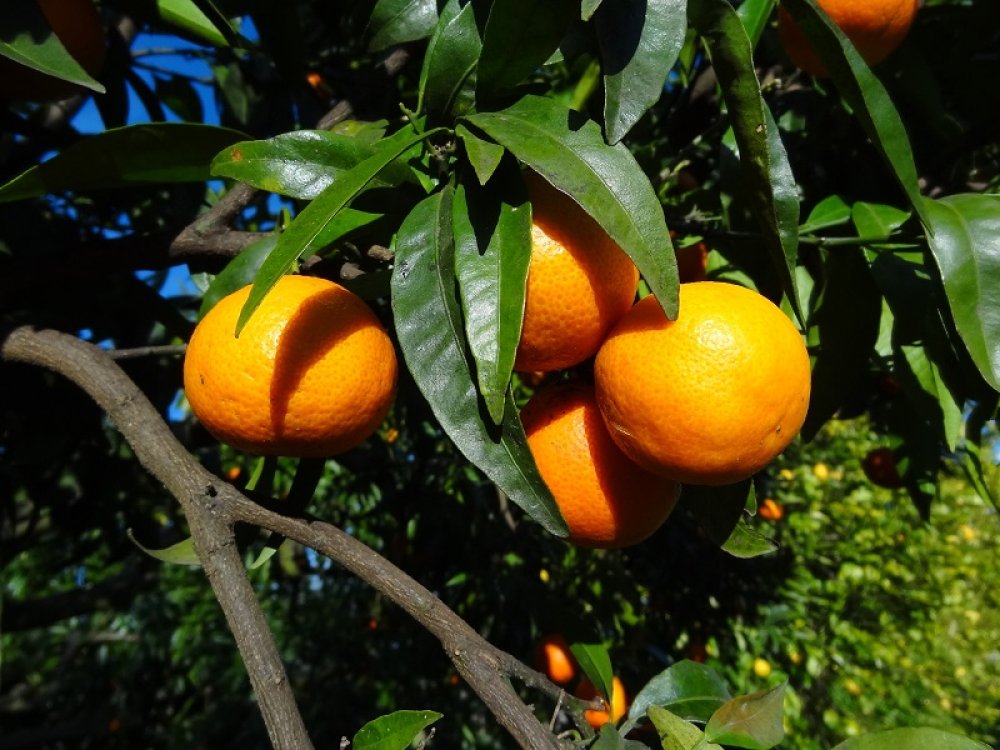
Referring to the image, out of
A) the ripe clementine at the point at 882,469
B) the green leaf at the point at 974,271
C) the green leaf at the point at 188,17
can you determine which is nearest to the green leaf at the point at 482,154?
the green leaf at the point at 974,271

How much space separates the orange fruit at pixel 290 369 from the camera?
0.67m

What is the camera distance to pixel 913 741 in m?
0.64

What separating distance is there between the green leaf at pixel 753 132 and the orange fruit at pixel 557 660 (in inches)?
43.9

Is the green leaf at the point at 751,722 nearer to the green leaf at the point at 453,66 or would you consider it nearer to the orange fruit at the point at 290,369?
the orange fruit at the point at 290,369

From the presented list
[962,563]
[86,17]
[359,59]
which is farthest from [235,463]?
[962,563]

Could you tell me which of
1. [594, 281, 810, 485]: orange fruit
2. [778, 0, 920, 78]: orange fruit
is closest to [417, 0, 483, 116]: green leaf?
[594, 281, 810, 485]: orange fruit

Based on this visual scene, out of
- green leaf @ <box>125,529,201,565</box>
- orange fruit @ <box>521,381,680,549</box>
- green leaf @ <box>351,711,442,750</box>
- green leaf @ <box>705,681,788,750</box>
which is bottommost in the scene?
green leaf @ <box>705,681,788,750</box>

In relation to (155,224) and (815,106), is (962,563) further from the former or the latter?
(155,224)

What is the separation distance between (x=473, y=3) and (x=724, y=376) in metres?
0.42

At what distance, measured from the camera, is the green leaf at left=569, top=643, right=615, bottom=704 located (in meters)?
1.08

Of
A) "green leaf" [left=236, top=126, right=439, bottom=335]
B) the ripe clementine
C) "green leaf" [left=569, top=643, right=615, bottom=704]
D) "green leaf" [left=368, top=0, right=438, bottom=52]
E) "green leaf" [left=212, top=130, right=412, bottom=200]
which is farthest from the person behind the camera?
the ripe clementine

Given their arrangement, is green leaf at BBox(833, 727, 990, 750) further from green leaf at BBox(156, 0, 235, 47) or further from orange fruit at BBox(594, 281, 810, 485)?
green leaf at BBox(156, 0, 235, 47)

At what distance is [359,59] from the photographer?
160 centimetres

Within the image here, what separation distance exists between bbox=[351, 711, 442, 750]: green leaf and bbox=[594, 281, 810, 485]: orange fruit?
0.29m
